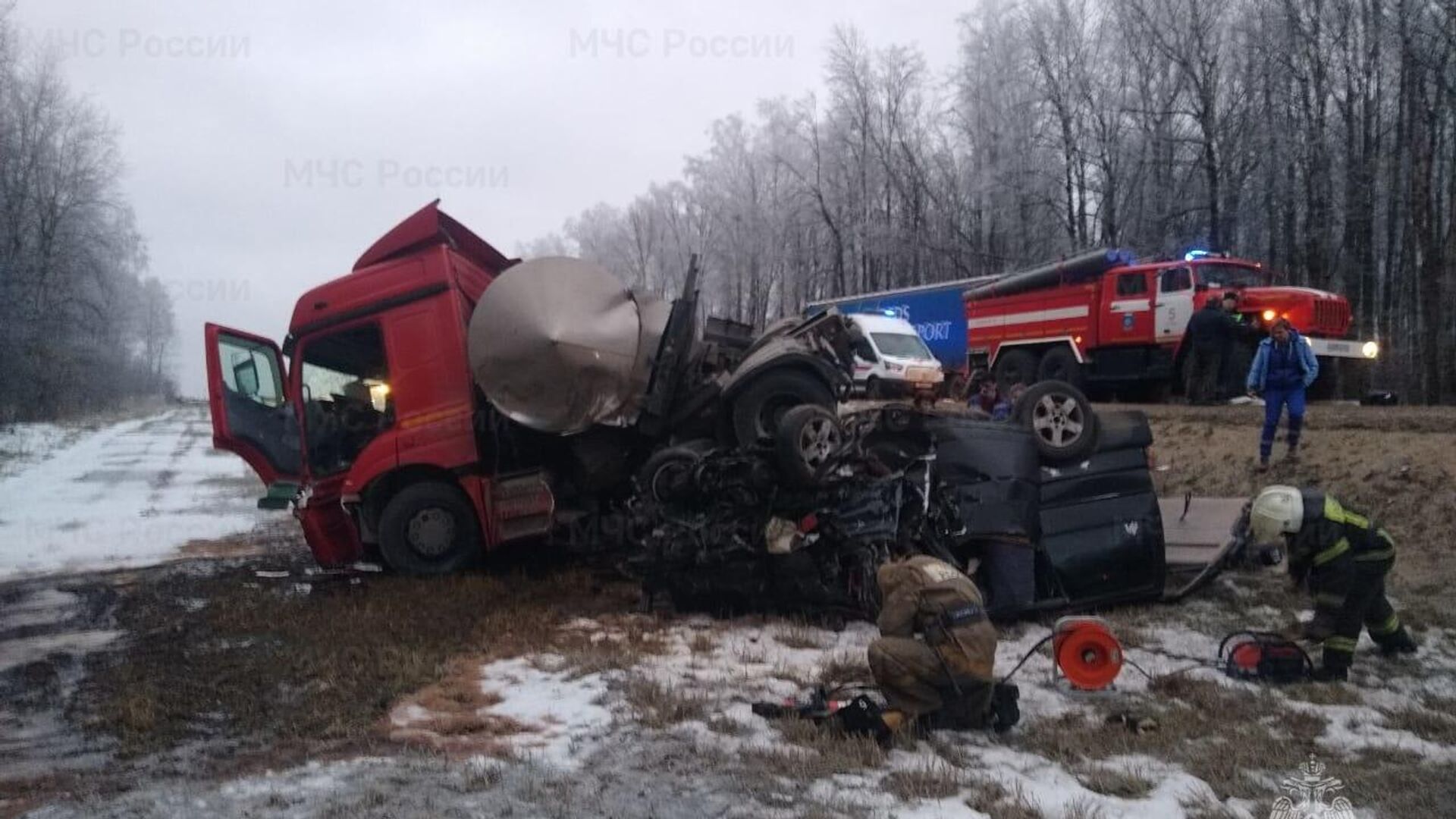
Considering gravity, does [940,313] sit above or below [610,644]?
above

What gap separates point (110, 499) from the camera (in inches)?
577

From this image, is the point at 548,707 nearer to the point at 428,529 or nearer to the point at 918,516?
the point at 918,516

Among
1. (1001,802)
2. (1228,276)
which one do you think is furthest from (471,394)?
(1228,276)

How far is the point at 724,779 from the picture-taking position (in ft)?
12.8

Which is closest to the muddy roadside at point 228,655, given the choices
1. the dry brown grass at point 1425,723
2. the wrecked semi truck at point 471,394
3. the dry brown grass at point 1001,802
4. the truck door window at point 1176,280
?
the wrecked semi truck at point 471,394

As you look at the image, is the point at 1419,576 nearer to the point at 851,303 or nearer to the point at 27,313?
the point at 851,303

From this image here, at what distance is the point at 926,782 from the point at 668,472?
3.79 meters

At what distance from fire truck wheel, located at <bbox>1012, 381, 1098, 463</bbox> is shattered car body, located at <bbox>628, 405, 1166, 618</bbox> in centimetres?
9

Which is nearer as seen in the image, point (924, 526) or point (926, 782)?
point (926, 782)

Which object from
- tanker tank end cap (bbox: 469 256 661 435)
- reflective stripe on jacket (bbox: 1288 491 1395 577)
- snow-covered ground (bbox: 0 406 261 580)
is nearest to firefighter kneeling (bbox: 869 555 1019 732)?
reflective stripe on jacket (bbox: 1288 491 1395 577)

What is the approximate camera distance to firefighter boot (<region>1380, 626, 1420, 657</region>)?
5355 mm

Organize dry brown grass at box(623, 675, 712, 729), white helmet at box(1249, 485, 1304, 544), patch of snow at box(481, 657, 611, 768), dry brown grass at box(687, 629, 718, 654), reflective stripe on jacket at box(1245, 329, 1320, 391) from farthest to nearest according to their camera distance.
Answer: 1. reflective stripe on jacket at box(1245, 329, 1320, 391)
2. dry brown grass at box(687, 629, 718, 654)
3. white helmet at box(1249, 485, 1304, 544)
4. dry brown grass at box(623, 675, 712, 729)
5. patch of snow at box(481, 657, 611, 768)

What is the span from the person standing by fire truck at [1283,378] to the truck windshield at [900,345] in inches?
317

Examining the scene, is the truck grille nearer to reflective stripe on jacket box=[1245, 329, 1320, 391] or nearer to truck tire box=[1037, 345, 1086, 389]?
truck tire box=[1037, 345, 1086, 389]
